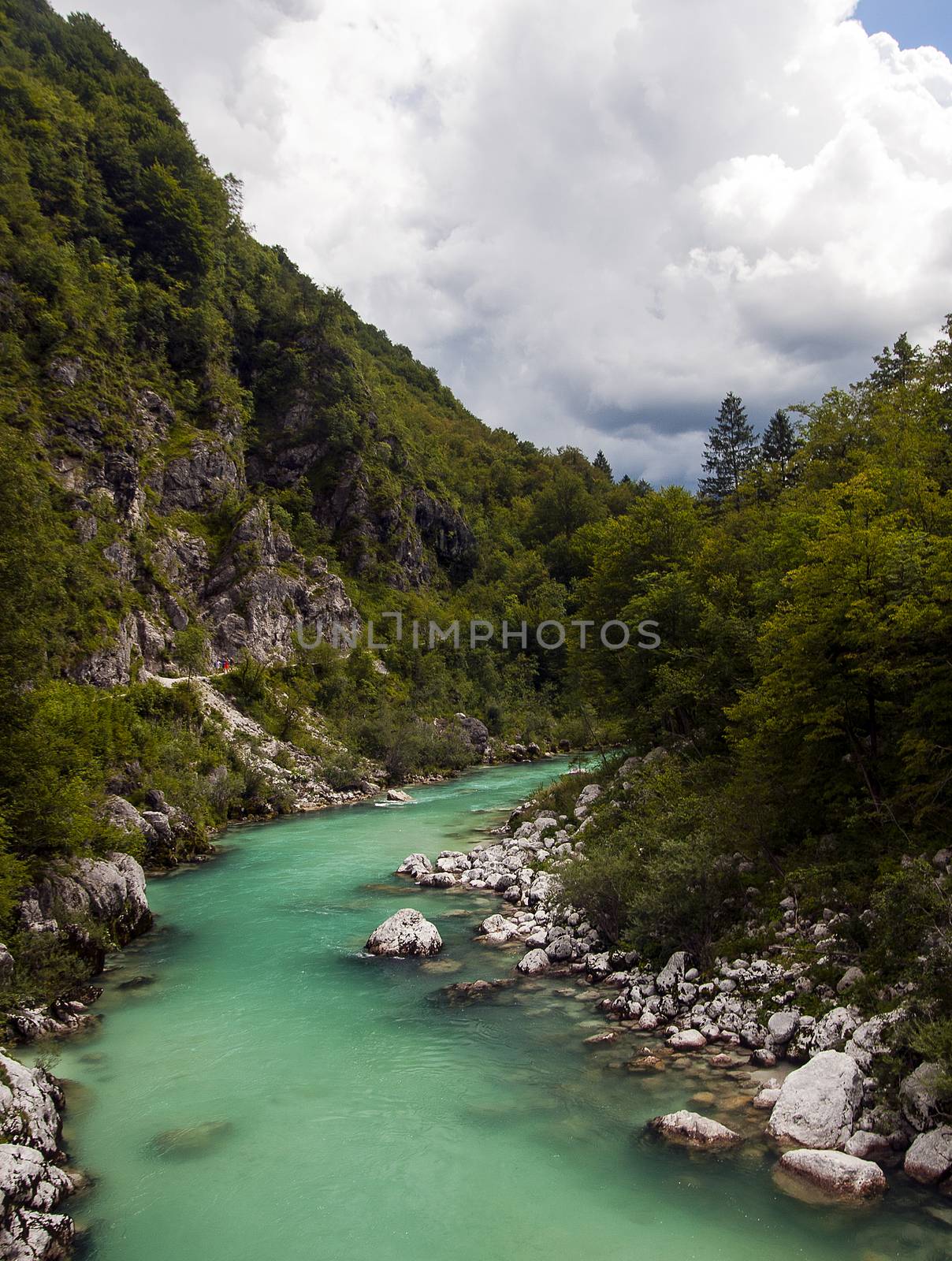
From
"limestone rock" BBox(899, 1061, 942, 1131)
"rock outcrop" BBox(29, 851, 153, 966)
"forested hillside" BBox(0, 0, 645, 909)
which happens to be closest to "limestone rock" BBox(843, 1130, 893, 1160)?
"limestone rock" BBox(899, 1061, 942, 1131)

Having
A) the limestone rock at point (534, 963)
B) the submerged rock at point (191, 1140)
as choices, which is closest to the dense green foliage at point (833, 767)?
the limestone rock at point (534, 963)

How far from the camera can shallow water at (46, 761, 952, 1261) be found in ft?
27.5

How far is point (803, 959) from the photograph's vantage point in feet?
42.3

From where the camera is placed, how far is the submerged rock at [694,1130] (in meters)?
9.71

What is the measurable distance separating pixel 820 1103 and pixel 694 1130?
166 centimetres

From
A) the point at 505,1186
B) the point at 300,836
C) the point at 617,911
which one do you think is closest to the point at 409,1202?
the point at 505,1186

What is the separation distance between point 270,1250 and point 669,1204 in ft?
15.2

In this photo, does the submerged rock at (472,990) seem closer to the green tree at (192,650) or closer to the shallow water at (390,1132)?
the shallow water at (390,1132)

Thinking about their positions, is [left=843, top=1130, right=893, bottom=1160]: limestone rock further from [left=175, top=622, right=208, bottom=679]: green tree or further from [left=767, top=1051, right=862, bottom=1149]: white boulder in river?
[left=175, top=622, right=208, bottom=679]: green tree

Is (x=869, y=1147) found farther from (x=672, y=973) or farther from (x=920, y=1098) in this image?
(x=672, y=973)

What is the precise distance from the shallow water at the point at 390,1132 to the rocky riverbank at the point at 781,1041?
1.23 ft

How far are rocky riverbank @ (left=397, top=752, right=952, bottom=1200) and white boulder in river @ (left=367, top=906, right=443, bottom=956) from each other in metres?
1.41

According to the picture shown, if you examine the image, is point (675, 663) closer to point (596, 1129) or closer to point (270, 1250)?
point (596, 1129)

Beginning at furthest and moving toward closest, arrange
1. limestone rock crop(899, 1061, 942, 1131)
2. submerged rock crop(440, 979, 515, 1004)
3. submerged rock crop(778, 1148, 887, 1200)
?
submerged rock crop(440, 979, 515, 1004) → limestone rock crop(899, 1061, 942, 1131) → submerged rock crop(778, 1148, 887, 1200)
